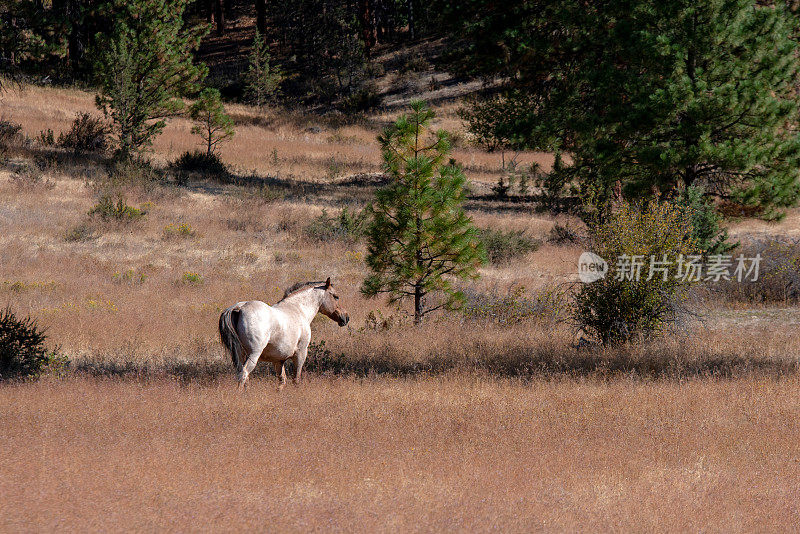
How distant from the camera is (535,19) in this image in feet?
75.8

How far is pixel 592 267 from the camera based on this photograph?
1294 centimetres

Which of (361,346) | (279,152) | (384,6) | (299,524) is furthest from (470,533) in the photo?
(384,6)

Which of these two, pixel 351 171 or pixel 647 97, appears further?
pixel 351 171

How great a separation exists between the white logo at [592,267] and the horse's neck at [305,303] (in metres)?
5.09

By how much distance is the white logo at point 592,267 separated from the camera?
12.7m

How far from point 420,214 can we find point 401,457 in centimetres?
712

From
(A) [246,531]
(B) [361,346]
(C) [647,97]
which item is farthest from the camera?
(C) [647,97]

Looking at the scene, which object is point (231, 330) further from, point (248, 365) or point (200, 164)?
point (200, 164)

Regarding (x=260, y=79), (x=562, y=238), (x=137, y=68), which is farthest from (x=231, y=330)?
(x=260, y=79)

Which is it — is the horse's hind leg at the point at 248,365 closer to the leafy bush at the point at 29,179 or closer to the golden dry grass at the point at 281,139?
the leafy bush at the point at 29,179

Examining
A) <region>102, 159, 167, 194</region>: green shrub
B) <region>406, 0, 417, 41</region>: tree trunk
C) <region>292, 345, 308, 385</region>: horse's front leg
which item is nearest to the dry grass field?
<region>292, 345, 308, 385</region>: horse's front leg

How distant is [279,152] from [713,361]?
1299 inches

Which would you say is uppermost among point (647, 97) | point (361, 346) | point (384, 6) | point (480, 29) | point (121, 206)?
point (384, 6)

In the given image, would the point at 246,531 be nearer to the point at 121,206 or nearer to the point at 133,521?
the point at 133,521
